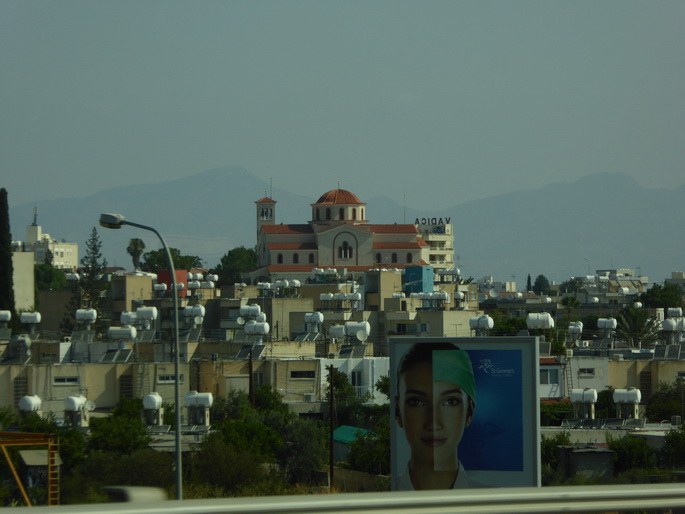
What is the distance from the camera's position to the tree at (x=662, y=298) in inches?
3351

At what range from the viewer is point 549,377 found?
124 feet

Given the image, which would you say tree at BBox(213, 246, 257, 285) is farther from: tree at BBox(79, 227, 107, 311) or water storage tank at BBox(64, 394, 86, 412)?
water storage tank at BBox(64, 394, 86, 412)

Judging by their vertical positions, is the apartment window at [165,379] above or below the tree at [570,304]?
below

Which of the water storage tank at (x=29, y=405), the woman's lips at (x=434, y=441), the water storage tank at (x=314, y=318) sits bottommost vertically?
the water storage tank at (x=29, y=405)

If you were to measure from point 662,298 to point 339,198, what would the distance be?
3949 centimetres

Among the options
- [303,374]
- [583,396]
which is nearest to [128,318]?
[303,374]

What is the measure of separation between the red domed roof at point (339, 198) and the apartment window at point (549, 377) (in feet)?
257

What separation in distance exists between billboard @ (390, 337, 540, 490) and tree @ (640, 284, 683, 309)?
75146 millimetres

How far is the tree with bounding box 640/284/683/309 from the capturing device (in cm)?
8512

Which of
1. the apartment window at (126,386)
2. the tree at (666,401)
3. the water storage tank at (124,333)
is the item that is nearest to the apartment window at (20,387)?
the apartment window at (126,386)

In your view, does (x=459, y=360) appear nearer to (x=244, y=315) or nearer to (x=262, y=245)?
(x=244, y=315)

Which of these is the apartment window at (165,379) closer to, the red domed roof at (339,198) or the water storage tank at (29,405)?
the water storage tank at (29,405)

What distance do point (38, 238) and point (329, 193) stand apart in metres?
68.7

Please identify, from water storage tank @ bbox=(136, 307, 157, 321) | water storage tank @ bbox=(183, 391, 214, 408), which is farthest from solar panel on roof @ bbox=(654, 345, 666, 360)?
water storage tank @ bbox=(136, 307, 157, 321)
